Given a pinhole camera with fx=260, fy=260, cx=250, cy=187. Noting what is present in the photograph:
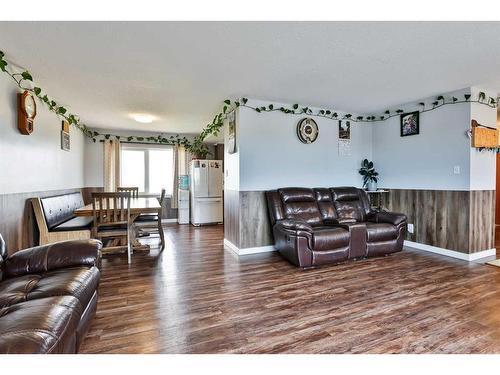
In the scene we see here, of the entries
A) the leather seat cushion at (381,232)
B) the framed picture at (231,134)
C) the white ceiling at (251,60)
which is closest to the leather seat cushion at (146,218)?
the framed picture at (231,134)

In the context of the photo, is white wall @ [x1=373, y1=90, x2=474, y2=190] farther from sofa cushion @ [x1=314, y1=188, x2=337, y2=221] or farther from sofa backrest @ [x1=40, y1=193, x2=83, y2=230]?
sofa backrest @ [x1=40, y1=193, x2=83, y2=230]

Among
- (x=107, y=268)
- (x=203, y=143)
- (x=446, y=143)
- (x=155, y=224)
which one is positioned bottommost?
(x=107, y=268)

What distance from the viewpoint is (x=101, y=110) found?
14.3 ft

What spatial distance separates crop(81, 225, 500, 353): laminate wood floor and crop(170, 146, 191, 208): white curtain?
3283 millimetres

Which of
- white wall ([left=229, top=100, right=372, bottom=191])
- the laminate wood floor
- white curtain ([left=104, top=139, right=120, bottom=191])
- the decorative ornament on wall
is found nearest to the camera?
the laminate wood floor

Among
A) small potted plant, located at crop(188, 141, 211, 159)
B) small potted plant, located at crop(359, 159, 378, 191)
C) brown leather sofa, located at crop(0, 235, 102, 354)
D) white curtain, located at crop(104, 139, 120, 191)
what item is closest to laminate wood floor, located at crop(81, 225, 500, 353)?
brown leather sofa, located at crop(0, 235, 102, 354)

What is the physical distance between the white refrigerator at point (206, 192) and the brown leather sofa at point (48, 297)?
423 centimetres

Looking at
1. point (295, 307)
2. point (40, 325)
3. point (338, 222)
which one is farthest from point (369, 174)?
point (40, 325)

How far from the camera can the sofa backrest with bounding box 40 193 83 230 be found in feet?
10.3

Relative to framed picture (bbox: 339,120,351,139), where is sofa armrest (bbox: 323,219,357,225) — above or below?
below

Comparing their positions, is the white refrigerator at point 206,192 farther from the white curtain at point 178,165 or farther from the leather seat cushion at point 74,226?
the leather seat cushion at point 74,226
